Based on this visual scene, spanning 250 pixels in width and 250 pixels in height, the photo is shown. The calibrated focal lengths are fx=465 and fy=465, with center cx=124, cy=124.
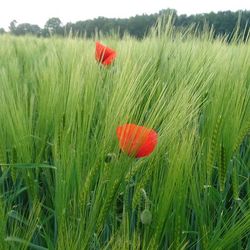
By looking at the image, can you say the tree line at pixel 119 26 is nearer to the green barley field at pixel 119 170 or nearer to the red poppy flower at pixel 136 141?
the green barley field at pixel 119 170

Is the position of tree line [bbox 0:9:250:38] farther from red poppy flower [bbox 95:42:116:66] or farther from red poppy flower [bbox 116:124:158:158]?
red poppy flower [bbox 116:124:158:158]

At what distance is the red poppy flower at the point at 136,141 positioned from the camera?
1.40ft

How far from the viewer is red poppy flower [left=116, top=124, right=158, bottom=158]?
16.8 inches

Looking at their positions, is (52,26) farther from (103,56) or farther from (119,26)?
(103,56)

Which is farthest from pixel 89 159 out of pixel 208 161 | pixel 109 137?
pixel 208 161

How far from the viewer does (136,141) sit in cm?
43

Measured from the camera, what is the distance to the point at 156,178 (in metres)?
0.48

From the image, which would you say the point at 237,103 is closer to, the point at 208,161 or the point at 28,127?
the point at 208,161

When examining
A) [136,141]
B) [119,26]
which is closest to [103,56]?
[136,141]

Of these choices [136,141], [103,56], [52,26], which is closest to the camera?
[136,141]

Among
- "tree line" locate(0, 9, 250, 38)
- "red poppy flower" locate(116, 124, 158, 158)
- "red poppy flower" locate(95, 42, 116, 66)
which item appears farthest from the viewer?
"tree line" locate(0, 9, 250, 38)

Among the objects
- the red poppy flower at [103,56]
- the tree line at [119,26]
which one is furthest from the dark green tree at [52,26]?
the red poppy flower at [103,56]

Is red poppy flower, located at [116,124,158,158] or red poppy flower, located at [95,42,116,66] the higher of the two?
red poppy flower, located at [116,124,158,158]

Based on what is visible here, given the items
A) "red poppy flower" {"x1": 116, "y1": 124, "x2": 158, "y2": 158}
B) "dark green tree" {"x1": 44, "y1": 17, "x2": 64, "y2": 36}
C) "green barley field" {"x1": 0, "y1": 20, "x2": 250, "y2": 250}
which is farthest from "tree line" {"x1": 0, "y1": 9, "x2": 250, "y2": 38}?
"red poppy flower" {"x1": 116, "y1": 124, "x2": 158, "y2": 158}
